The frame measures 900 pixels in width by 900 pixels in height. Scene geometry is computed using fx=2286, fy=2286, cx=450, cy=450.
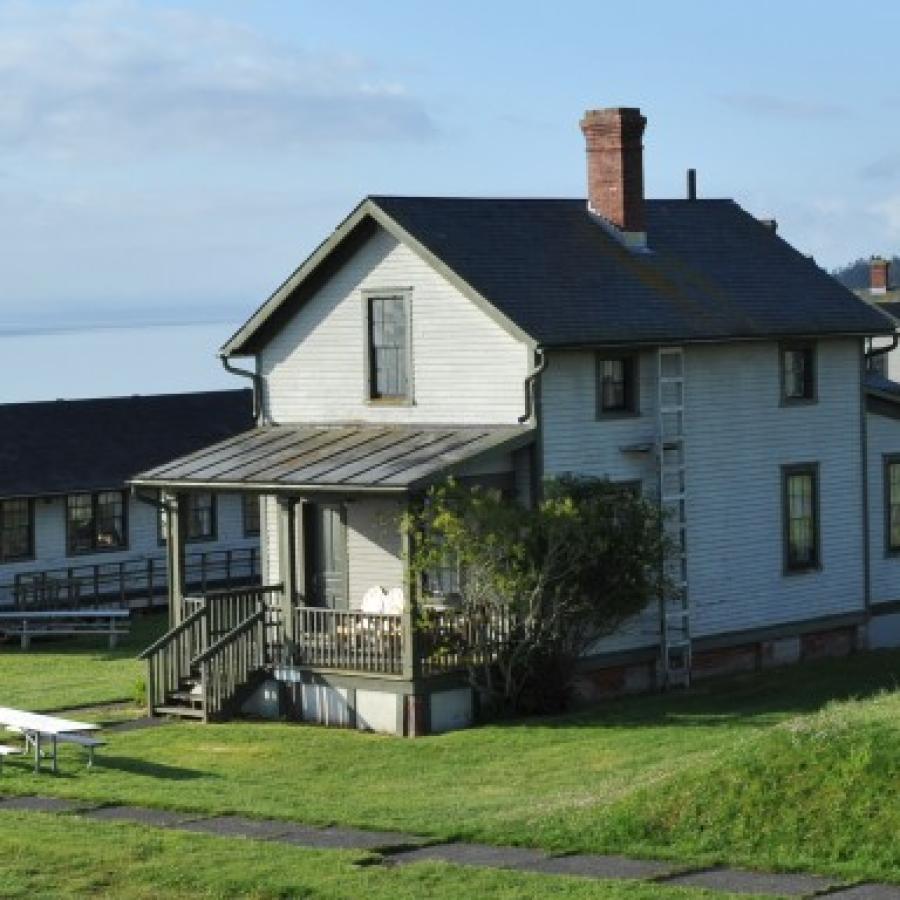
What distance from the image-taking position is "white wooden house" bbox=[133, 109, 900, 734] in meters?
34.2

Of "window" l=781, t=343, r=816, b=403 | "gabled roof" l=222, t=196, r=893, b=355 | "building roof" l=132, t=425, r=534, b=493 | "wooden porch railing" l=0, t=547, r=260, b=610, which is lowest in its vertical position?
"wooden porch railing" l=0, t=547, r=260, b=610

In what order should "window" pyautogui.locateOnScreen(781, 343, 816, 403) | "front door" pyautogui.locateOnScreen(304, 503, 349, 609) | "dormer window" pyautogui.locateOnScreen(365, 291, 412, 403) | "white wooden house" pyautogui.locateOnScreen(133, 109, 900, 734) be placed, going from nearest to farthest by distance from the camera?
"white wooden house" pyautogui.locateOnScreen(133, 109, 900, 734) < "dormer window" pyautogui.locateOnScreen(365, 291, 412, 403) < "front door" pyautogui.locateOnScreen(304, 503, 349, 609) < "window" pyautogui.locateOnScreen(781, 343, 816, 403)

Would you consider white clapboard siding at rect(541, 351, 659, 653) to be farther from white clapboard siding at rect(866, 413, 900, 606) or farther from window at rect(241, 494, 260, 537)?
window at rect(241, 494, 260, 537)

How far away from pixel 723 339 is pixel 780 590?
4.67 metres

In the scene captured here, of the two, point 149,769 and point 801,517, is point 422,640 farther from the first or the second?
point 801,517

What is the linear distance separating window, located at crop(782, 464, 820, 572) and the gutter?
20.5 feet

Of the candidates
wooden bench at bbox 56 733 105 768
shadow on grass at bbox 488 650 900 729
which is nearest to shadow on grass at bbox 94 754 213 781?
wooden bench at bbox 56 733 105 768

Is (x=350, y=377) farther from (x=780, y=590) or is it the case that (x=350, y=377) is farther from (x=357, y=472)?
(x=780, y=590)

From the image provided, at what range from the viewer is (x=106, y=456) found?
5416cm

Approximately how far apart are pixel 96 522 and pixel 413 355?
19.5 metres

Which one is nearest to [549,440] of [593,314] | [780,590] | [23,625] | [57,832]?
[593,314]

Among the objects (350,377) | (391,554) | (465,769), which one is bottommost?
(465,769)

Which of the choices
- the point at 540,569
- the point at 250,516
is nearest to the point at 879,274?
the point at 250,516

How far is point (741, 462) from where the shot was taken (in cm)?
3759
